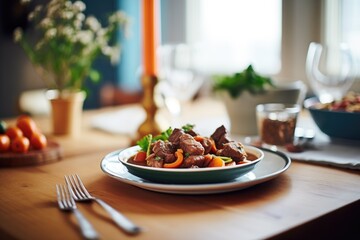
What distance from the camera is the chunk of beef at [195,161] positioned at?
934mm

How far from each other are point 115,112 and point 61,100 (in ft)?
1.61

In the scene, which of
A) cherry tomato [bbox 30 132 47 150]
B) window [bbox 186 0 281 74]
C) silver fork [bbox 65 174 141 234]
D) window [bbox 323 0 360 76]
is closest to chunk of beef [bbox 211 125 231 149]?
silver fork [bbox 65 174 141 234]

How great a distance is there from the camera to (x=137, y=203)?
90cm

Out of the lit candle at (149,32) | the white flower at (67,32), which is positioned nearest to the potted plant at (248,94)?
the lit candle at (149,32)

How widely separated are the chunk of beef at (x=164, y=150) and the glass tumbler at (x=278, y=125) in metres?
0.42

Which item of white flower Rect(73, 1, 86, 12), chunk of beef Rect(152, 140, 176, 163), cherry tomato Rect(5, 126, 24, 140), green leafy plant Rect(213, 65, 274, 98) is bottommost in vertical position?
cherry tomato Rect(5, 126, 24, 140)

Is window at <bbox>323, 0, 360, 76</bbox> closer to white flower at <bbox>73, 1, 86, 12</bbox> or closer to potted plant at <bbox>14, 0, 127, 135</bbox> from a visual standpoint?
potted plant at <bbox>14, 0, 127, 135</bbox>

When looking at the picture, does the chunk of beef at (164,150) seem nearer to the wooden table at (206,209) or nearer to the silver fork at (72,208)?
the wooden table at (206,209)

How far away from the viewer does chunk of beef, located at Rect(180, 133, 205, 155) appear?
950 mm

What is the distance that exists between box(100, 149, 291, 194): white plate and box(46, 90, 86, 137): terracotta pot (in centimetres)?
58

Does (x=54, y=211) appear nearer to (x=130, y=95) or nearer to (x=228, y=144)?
(x=228, y=144)

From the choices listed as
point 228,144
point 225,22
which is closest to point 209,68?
point 225,22

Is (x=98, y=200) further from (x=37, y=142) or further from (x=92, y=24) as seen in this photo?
(x=92, y=24)

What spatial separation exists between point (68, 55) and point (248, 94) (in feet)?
1.90
